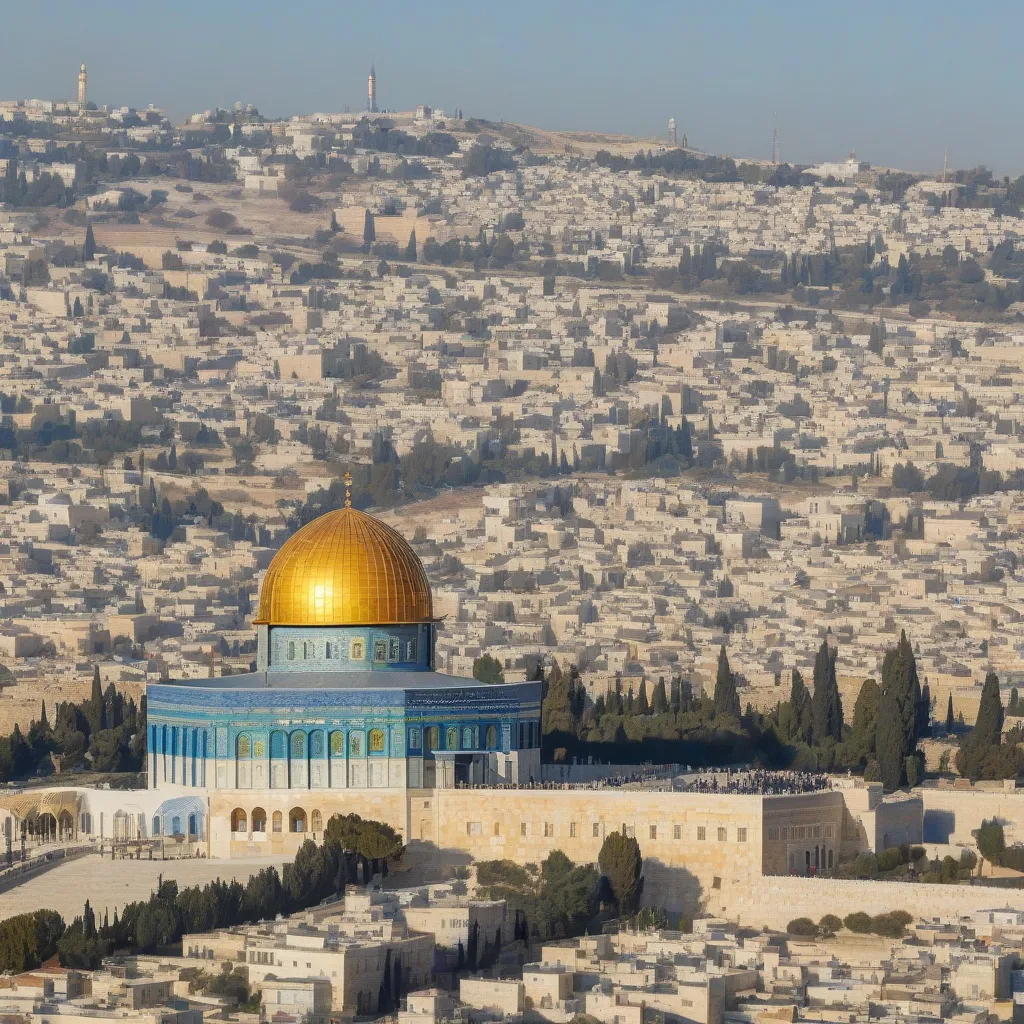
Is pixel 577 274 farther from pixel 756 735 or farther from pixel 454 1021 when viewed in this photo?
pixel 454 1021

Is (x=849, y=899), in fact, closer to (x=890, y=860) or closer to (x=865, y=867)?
(x=865, y=867)

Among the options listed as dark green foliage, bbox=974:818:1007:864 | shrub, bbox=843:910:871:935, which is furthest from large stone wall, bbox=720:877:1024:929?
dark green foliage, bbox=974:818:1007:864

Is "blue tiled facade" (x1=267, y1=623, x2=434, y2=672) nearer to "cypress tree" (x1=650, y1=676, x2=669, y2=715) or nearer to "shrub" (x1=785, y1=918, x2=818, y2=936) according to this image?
"shrub" (x1=785, y1=918, x2=818, y2=936)

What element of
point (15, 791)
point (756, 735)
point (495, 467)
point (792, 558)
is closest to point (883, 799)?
point (756, 735)

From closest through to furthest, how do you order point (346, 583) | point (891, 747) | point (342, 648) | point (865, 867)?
1. point (865, 867)
2. point (346, 583)
3. point (342, 648)
4. point (891, 747)

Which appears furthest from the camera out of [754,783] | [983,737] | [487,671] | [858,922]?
[487,671]

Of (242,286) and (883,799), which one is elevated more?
(242,286)

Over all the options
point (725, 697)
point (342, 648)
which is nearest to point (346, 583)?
point (342, 648)
